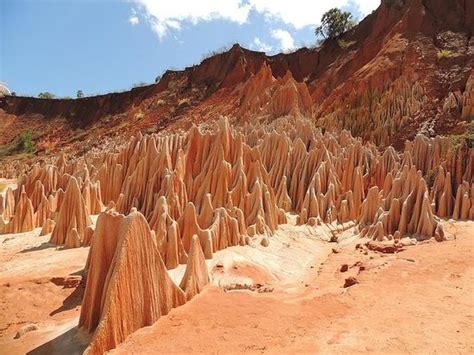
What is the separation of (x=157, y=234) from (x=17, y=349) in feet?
13.9

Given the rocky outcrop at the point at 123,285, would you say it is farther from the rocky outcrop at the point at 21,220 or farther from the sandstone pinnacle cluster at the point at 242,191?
the rocky outcrop at the point at 21,220

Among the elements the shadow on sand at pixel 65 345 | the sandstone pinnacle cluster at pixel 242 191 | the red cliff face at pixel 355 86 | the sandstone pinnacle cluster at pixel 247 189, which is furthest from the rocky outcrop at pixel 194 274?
the red cliff face at pixel 355 86

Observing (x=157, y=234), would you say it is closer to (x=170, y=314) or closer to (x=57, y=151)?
(x=170, y=314)

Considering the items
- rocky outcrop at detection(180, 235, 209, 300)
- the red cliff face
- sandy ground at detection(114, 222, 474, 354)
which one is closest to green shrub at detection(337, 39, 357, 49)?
the red cliff face

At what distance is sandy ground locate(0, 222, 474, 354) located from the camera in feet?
21.9

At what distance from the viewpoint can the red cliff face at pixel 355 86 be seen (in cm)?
2205

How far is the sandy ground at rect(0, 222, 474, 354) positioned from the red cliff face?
33.7ft

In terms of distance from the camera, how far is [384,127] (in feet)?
71.5

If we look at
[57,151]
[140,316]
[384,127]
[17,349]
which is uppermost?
[57,151]

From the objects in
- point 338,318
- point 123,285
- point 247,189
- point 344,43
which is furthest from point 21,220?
point 344,43

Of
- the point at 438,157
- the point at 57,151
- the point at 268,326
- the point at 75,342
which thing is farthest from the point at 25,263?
the point at 57,151

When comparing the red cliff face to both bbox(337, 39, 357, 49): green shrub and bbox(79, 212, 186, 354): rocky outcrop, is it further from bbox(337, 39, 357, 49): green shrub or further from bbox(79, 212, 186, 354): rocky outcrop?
bbox(79, 212, 186, 354): rocky outcrop

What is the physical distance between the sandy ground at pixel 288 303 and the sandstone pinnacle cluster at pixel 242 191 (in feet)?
2.54

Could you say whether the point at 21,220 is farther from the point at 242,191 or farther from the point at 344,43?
the point at 344,43
